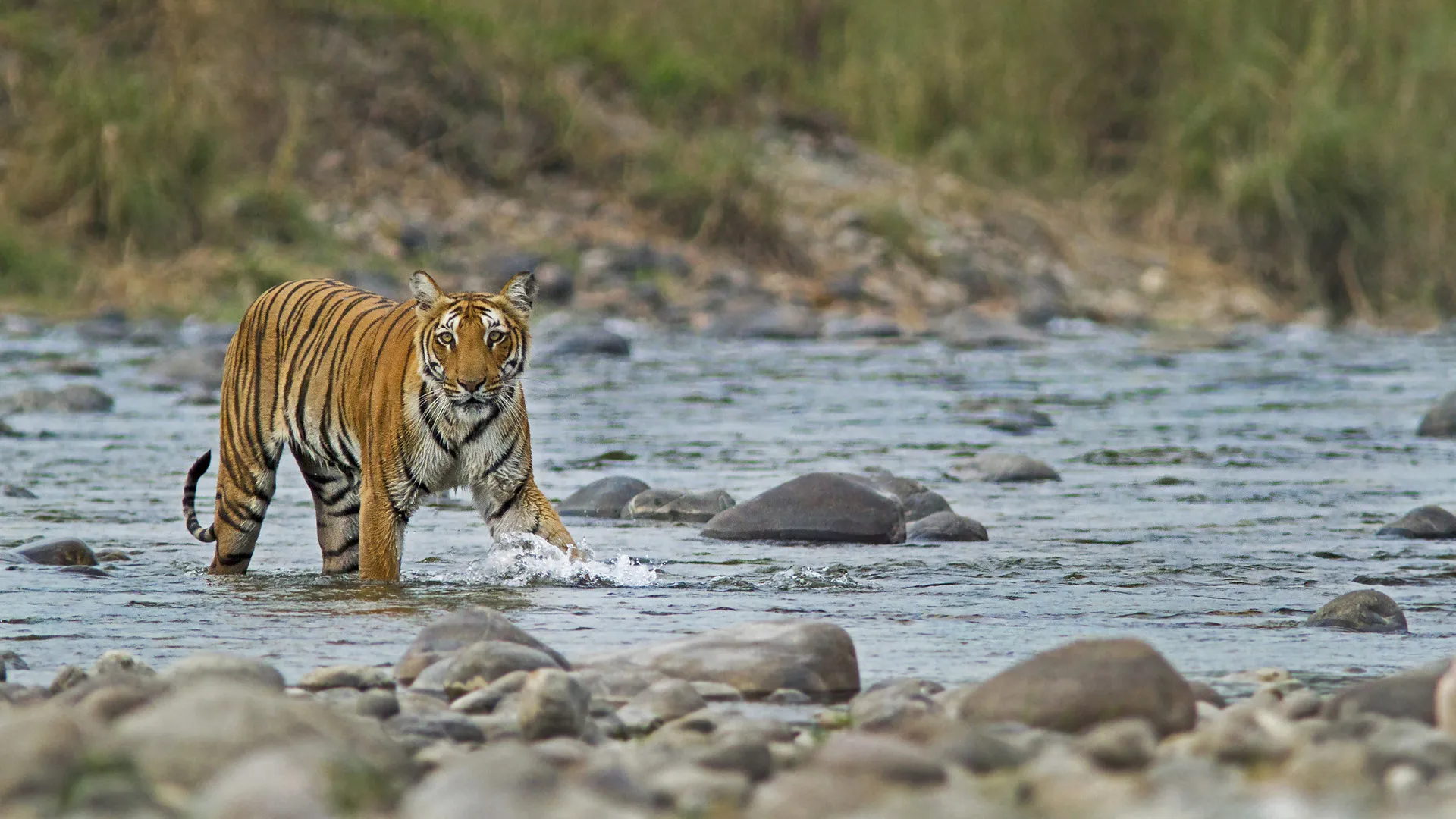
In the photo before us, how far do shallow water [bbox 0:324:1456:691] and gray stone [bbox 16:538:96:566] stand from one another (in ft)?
0.46

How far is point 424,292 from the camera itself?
18.8 ft

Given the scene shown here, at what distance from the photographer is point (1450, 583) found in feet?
18.9

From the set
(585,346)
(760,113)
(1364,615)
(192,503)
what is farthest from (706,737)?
(760,113)

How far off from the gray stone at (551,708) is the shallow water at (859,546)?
1.00 meters

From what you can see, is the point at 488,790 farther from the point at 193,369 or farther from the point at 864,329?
the point at 864,329

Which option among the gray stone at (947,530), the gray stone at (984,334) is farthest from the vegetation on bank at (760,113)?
the gray stone at (947,530)

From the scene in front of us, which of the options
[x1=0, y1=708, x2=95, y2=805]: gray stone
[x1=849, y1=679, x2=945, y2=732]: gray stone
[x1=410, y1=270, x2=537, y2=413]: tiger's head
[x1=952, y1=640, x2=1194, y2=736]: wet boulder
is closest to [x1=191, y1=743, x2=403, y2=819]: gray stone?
[x1=0, y1=708, x2=95, y2=805]: gray stone

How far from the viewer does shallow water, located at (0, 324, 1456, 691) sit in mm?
4914

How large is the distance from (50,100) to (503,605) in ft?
42.1

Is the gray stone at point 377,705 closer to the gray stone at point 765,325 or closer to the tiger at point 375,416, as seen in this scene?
the tiger at point 375,416

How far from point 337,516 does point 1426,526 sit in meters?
3.60

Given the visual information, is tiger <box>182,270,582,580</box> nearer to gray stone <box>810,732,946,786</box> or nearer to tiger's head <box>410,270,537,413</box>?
tiger's head <box>410,270,537,413</box>

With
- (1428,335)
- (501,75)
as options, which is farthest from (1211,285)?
(501,75)

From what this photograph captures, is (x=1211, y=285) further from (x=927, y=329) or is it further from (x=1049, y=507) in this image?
(x=1049, y=507)
